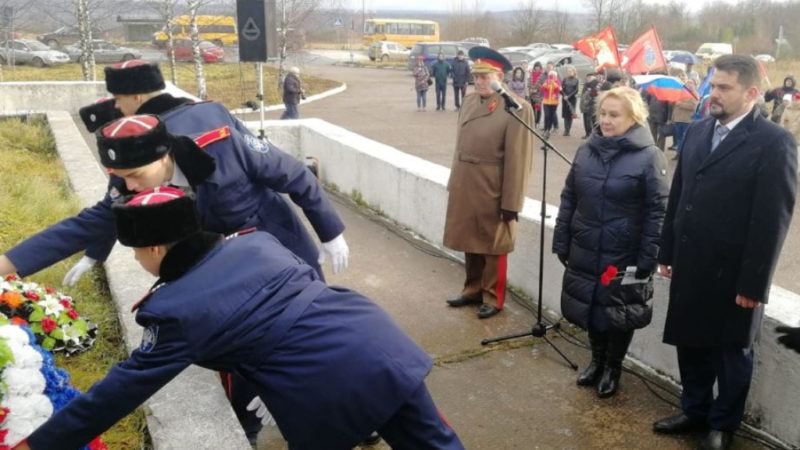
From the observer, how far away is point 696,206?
3.45 metres

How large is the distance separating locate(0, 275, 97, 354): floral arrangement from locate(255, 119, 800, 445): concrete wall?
3099 millimetres

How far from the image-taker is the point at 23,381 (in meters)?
2.78

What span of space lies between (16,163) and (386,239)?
5.30 m

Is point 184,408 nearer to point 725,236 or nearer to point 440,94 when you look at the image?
point 725,236

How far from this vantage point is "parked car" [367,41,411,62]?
4531 centimetres

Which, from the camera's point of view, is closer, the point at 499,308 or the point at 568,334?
the point at 568,334

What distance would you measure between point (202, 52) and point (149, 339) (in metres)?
35.4

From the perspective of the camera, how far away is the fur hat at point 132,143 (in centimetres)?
266

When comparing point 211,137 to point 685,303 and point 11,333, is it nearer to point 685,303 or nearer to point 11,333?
point 11,333

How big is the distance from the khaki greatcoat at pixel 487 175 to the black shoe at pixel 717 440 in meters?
2.01

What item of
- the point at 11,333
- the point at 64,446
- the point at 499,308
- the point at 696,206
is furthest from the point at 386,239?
the point at 64,446

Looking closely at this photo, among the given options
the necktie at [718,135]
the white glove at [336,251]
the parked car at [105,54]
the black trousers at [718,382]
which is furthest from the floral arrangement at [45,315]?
the parked car at [105,54]

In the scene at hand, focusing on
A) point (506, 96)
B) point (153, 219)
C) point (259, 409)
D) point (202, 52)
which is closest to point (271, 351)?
point (153, 219)

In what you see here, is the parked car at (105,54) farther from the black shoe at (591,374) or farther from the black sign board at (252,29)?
the black shoe at (591,374)
